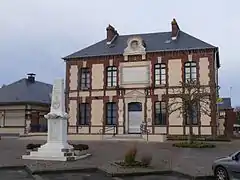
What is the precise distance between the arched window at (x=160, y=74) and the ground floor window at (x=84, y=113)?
22.1 ft

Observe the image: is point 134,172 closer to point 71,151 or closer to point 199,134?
point 71,151

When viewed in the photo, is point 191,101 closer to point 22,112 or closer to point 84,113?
point 84,113

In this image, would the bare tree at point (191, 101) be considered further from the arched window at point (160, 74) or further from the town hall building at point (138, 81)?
the arched window at point (160, 74)

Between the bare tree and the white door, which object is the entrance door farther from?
the bare tree

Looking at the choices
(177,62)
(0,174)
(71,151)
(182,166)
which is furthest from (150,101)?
(0,174)

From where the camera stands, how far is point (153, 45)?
34094 millimetres

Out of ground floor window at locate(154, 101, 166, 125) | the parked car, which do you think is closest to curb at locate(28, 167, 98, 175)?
the parked car

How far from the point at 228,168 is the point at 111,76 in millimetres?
24107

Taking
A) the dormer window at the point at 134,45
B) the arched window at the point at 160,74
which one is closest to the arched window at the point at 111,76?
the dormer window at the point at 134,45

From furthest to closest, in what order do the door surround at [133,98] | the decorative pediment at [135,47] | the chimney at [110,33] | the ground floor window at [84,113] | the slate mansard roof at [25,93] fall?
the slate mansard roof at [25,93], the chimney at [110,33], the ground floor window at [84,113], the decorative pediment at [135,47], the door surround at [133,98]

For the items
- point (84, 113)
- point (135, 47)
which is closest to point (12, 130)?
point (84, 113)

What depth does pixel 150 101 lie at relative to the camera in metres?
32.6

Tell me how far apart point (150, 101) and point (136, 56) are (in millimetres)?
4214

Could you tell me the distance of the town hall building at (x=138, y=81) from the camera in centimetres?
3148
